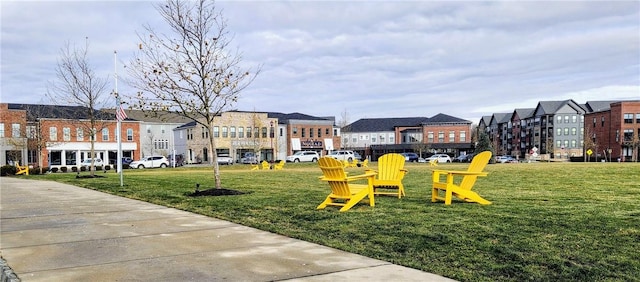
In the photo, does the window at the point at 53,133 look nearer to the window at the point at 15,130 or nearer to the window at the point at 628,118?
the window at the point at 15,130

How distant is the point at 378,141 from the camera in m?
97.0

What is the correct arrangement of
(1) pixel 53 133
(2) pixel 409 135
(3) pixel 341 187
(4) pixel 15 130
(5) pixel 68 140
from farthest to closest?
(2) pixel 409 135
(5) pixel 68 140
(1) pixel 53 133
(4) pixel 15 130
(3) pixel 341 187

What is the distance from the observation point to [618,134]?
77562 mm

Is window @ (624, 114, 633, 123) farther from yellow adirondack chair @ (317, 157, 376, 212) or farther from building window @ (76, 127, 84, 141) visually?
yellow adirondack chair @ (317, 157, 376, 212)

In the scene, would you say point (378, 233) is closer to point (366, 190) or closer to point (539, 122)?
point (366, 190)

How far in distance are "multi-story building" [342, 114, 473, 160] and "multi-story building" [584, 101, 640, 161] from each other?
2074 cm

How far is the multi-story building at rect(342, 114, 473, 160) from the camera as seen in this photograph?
8775 centimetres

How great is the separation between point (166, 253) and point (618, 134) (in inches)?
3433

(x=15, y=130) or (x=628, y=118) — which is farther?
(x=628, y=118)

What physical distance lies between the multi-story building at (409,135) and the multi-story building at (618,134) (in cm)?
2074

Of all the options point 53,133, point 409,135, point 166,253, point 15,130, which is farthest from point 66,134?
point 166,253

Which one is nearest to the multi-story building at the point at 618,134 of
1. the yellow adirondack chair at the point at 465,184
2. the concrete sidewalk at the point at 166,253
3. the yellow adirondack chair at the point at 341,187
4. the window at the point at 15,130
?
the yellow adirondack chair at the point at 465,184

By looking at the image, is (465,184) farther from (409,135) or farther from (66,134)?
(409,135)

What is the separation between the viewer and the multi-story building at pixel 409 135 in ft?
288
